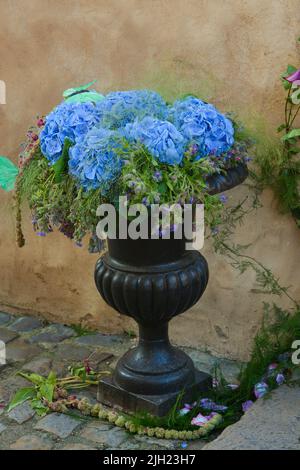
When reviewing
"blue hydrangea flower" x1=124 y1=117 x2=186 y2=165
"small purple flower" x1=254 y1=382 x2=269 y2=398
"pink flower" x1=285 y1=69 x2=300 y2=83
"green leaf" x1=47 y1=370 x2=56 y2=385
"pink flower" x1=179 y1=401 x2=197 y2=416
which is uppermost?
"pink flower" x1=285 y1=69 x2=300 y2=83

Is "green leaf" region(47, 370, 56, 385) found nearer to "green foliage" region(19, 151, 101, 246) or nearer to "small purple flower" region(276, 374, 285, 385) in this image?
"green foliage" region(19, 151, 101, 246)

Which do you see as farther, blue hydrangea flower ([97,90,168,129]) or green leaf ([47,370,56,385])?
green leaf ([47,370,56,385])

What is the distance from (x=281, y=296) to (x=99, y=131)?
52.3 inches

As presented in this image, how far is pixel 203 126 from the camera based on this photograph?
117 inches

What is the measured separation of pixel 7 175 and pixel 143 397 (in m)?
1.11

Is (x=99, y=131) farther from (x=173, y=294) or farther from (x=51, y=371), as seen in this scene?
(x=51, y=371)

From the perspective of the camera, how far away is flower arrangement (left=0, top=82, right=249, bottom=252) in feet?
9.36

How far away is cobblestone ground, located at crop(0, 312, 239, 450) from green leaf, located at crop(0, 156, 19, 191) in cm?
98

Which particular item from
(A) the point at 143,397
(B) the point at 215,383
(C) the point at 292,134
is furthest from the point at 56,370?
(C) the point at 292,134

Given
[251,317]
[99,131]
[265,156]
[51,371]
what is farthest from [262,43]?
[51,371]

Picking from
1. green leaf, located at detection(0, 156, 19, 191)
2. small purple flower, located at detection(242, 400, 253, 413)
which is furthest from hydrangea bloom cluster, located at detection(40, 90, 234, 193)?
small purple flower, located at detection(242, 400, 253, 413)

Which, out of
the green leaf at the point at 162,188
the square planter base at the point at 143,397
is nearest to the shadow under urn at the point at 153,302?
the square planter base at the point at 143,397

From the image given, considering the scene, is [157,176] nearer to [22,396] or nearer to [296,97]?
[296,97]
